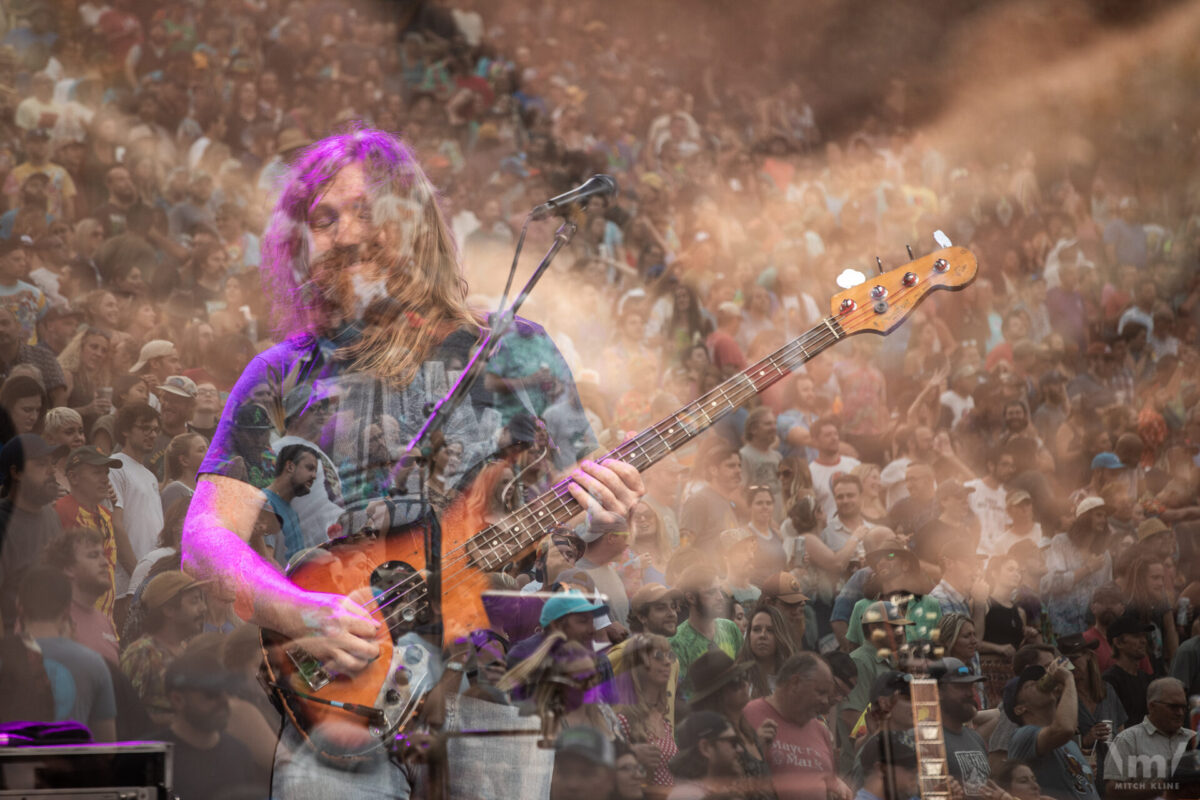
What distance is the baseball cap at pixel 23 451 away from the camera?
376cm

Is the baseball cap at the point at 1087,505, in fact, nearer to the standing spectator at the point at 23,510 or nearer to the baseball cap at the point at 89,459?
the baseball cap at the point at 89,459

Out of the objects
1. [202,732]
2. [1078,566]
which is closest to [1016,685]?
[1078,566]

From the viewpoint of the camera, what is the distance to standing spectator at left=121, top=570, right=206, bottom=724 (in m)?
3.63

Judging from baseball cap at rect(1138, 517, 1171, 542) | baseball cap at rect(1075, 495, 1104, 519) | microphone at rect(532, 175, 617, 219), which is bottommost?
baseball cap at rect(1138, 517, 1171, 542)

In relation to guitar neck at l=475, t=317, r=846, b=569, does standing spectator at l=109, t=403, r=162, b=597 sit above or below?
above

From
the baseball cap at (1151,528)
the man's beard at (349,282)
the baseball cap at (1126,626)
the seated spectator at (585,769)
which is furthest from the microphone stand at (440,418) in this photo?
the baseball cap at (1151,528)

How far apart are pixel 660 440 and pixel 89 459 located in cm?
270

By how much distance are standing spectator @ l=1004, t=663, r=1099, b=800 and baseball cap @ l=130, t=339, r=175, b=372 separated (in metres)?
3.72

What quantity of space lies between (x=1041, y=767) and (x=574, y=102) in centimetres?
381

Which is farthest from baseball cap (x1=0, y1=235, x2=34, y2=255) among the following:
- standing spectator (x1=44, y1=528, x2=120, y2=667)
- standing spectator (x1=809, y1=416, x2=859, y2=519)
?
standing spectator (x1=809, y1=416, x2=859, y2=519)

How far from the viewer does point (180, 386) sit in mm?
4090

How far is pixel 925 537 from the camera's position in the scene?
4.86 metres

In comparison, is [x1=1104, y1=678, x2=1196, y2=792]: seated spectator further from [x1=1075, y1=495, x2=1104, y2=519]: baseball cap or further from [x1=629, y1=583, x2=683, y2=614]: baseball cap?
[x1=629, y1=583, x2=683, y2=614]: baseball cap

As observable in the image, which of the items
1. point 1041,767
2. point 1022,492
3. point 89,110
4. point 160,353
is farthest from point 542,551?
point 1022,492
